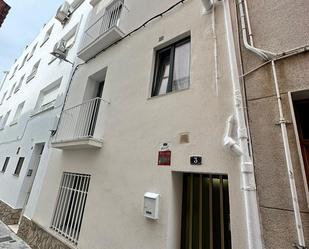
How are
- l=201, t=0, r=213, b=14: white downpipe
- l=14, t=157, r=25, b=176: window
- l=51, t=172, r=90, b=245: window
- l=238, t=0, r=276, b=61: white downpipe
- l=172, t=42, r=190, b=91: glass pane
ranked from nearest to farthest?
l=238, t=0, r=276, b=61: white downpipe, l=201, t=0, r=213, b=14: white downpipe, l=172, t=42, r=190, b=91: glass pane, l=51, t=172, r=90, b=245: window, l=14, t=157, r=25, b=176: window

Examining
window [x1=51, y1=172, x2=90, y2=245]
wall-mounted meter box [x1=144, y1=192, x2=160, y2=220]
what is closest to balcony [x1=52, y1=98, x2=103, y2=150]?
window [x1=51, y1=172, x2=90, y2=245]

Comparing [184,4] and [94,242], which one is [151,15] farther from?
[94,242]

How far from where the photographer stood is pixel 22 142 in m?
8.39

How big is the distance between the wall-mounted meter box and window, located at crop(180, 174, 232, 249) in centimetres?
43

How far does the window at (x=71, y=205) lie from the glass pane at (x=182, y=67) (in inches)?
120

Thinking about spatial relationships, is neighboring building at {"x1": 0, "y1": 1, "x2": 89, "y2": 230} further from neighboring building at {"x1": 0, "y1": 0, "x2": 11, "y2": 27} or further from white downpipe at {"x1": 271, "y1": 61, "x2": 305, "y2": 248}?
white downpipe at {"x1": 271, "y1": 61, "x2": 305, "y2": 248}

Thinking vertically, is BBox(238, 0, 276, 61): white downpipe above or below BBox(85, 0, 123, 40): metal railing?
below

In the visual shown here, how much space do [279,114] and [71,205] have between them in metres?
4.83

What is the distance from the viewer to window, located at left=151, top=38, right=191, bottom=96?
11.3 ft

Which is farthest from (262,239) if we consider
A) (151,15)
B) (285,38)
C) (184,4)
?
(151,15)

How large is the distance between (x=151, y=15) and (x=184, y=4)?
1.05 metres

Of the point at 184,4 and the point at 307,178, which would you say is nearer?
the point at 307,178

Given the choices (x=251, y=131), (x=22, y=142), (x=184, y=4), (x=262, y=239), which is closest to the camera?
(x=262, y=239)

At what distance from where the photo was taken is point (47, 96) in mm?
8641
